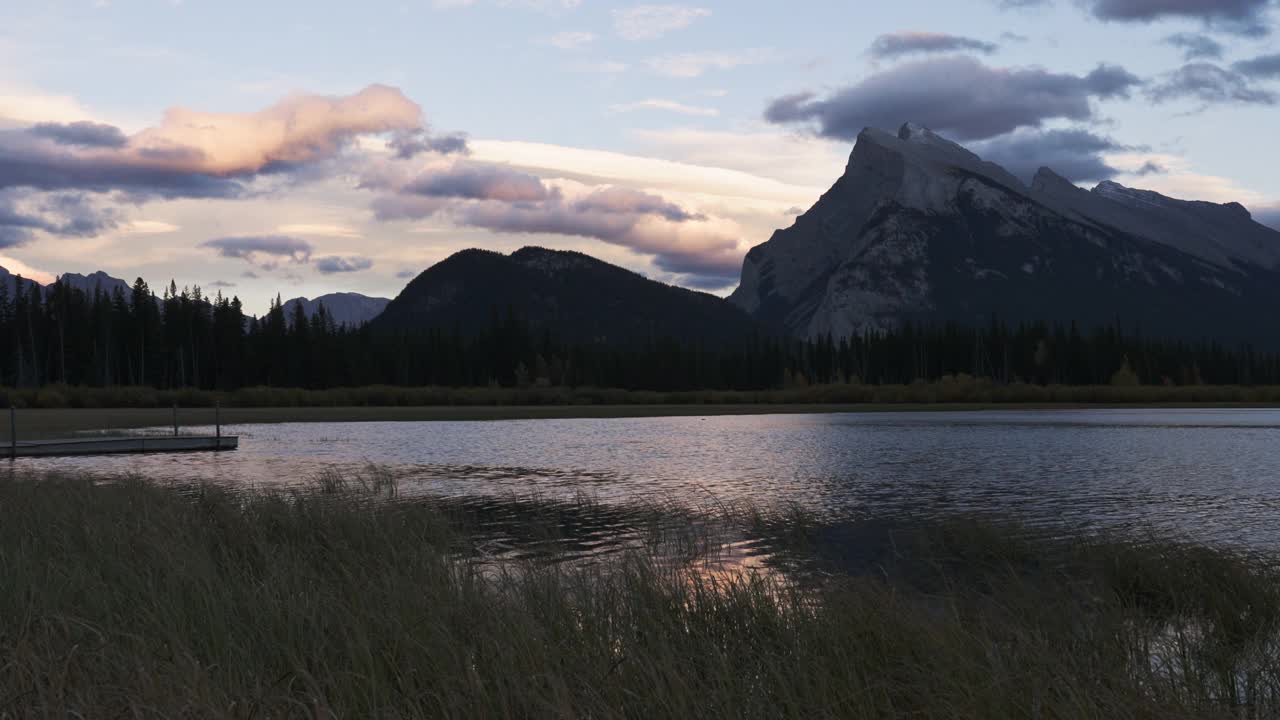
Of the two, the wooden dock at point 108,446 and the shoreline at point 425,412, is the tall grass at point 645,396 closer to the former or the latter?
the shoreline at point 425,412

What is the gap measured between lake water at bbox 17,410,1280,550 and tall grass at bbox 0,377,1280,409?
38903 millimetres

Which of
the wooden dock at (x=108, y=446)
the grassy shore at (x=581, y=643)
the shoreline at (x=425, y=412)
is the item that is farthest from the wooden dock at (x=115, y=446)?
the grassy shore at (x=581, y=643)

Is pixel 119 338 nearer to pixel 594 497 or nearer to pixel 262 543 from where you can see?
pixel 594 497

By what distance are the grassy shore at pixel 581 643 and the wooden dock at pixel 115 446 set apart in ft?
104

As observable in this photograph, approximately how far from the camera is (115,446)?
42188 millimetres

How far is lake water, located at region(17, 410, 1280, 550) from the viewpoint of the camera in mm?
23094

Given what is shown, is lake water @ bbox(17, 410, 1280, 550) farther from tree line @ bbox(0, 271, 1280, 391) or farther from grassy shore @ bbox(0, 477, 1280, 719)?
tree line @ bbox(0, 271, 1280, 391)

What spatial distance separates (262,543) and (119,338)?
146 metres

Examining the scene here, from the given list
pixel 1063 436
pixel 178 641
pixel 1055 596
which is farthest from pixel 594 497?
pixel 1063 436

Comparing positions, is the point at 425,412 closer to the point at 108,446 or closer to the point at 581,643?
the point at 108,446

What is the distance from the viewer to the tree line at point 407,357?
137875mm

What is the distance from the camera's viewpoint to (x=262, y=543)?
12055mm

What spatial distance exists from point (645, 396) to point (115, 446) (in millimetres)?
77103

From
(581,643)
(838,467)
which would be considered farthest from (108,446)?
(581,643)
